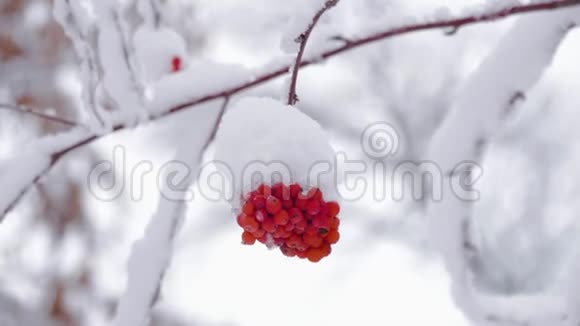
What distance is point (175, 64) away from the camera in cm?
195

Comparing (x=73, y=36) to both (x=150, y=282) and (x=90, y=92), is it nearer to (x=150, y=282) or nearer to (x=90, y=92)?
(x=90, y=92)

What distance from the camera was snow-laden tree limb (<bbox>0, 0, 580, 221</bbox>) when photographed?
1.21 metres

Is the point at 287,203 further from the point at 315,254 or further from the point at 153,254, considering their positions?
the point at 153,254

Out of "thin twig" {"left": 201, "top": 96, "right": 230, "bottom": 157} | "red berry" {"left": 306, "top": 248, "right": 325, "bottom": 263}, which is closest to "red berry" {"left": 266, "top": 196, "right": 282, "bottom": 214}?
"red berry" {"left": 306, "top": 248, "right": 325, "bottom": 263}

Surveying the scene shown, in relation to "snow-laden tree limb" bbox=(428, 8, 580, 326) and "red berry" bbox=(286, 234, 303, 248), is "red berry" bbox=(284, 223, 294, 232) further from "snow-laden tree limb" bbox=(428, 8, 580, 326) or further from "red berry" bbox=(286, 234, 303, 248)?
"snow-laden tree limb" bbox=(428, 8, 580, 326)

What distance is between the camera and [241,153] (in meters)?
1.03

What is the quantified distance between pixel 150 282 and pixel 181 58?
0.76 m

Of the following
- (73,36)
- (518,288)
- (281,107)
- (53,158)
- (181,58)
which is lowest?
(281,107)

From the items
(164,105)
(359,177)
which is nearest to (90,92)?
(164,105)

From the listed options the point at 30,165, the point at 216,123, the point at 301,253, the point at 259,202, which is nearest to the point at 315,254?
the point at 301,253

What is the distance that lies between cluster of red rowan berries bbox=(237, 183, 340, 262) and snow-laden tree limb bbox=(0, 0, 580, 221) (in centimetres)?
55

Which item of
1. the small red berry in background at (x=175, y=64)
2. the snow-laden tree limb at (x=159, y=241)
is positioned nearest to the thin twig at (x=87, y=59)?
the snow-laden tree limb at (x=159, y=241)

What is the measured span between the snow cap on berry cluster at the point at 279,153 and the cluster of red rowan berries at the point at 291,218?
21mm

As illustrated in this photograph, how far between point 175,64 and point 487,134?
3.41 ft
